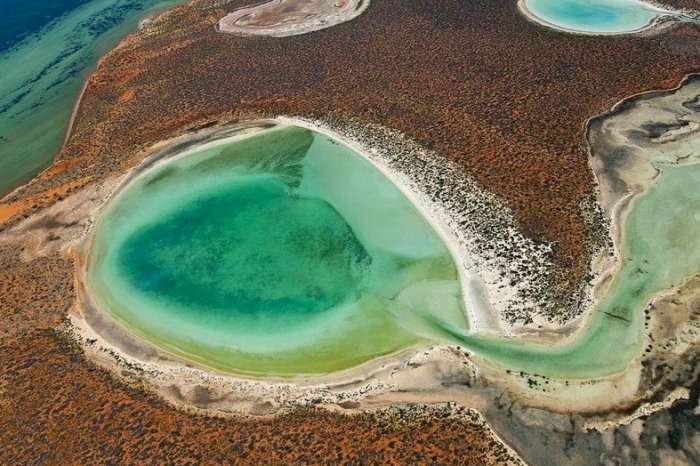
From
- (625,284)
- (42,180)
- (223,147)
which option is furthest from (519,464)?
(42,180)

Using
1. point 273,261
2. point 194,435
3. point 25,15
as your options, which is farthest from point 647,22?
point 25,15

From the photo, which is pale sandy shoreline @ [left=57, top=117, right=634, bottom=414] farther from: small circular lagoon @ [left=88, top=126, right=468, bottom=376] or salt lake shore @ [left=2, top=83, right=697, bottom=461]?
small circular lagoon @ [left=88, top=126, right=468, bottom=376]

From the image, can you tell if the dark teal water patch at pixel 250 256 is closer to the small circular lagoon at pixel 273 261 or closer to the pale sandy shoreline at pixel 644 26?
the small circular lagoon at pixel 273 261

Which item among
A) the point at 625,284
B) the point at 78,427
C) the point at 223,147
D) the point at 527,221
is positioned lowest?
the point at 625,284

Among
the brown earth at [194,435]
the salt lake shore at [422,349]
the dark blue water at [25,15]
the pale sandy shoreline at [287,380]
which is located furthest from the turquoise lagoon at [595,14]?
the dark blue water at [25,15]

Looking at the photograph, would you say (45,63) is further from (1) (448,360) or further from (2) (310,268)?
(1) (448,360)

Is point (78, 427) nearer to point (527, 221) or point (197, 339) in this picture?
point (197, 339)
